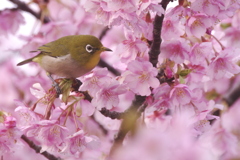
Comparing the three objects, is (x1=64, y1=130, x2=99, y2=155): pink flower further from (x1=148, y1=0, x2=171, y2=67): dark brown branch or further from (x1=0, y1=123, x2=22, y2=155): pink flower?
(x1=148, y1=0, x2=171, y2=67): dark brown branch

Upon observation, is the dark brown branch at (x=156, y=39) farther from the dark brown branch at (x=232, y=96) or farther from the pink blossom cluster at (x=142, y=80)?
the dark brown branch at (x=232, y=96)

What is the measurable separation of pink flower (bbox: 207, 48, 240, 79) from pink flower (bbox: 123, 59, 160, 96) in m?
0.39

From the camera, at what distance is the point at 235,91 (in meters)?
2.87

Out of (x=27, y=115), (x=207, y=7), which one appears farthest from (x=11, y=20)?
(x=207, y=7)

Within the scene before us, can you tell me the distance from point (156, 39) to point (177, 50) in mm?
133

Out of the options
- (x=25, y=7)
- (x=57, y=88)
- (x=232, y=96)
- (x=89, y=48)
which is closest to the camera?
Result: (x=57, y=88)

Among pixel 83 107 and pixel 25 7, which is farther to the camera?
pixel 25 7

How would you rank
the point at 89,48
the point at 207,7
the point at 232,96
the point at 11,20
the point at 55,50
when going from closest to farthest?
the point at 207,7 < the point at 89,48 < the point at 55,50 < the point at 232,96 < the point at 11,20

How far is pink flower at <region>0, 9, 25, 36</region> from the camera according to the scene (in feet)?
10.8

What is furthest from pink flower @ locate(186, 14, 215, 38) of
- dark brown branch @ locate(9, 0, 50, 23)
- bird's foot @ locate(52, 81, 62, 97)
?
dark brown branch @ locate(9, 0, 50, 23)

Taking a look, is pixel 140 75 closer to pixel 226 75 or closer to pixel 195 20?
pixel 195 20

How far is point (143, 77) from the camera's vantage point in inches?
71.9

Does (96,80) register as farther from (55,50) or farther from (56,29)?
(56,29)

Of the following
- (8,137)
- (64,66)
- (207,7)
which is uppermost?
(207,7)
